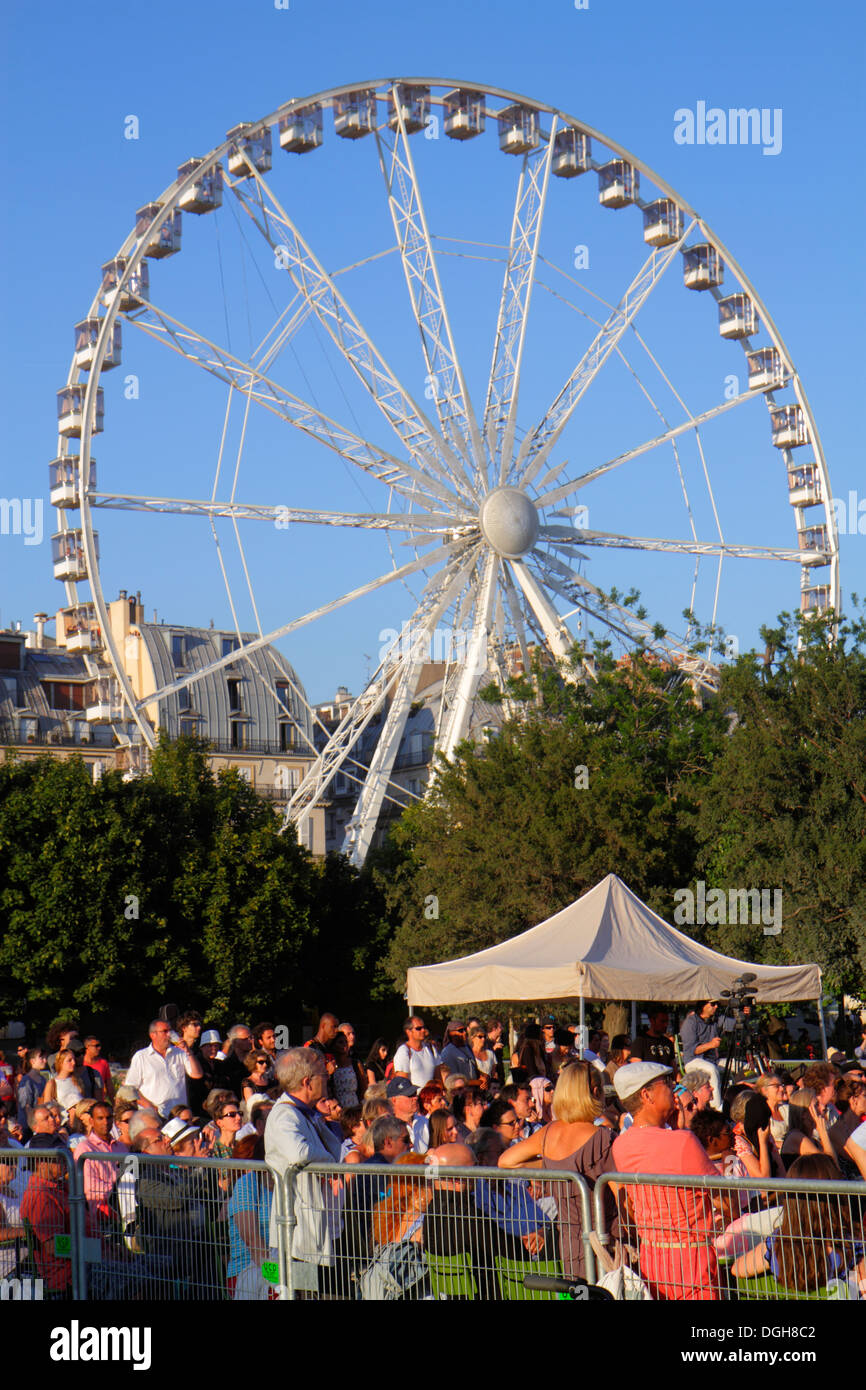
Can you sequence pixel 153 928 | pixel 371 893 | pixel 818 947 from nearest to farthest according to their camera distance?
pixel 818 947 < pixel 153 928 < pixel 371 893

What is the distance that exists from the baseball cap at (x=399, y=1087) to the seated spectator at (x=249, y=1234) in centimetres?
482

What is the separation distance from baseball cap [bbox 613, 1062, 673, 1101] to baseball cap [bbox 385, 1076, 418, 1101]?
488 centimetres

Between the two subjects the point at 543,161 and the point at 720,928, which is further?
the point at 543,161

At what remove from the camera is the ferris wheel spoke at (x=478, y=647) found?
37.6 meters

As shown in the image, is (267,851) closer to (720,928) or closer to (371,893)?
(371,893)

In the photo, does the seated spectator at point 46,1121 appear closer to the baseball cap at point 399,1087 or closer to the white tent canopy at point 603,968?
the baseball cap at point 399,1087

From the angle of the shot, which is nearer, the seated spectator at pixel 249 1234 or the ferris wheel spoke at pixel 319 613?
the seated spectator at pixel 249 1234

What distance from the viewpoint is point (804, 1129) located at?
11.5 metres

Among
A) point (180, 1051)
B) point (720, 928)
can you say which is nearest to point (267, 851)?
point (720, 928)

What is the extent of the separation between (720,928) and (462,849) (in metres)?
7.39

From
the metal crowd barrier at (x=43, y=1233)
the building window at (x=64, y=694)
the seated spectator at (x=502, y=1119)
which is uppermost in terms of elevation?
the building window at (x=64, y=694)

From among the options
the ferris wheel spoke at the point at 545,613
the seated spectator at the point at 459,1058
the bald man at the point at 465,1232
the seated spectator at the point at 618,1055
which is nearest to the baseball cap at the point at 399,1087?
the seated spectator at the point at 459,1058
